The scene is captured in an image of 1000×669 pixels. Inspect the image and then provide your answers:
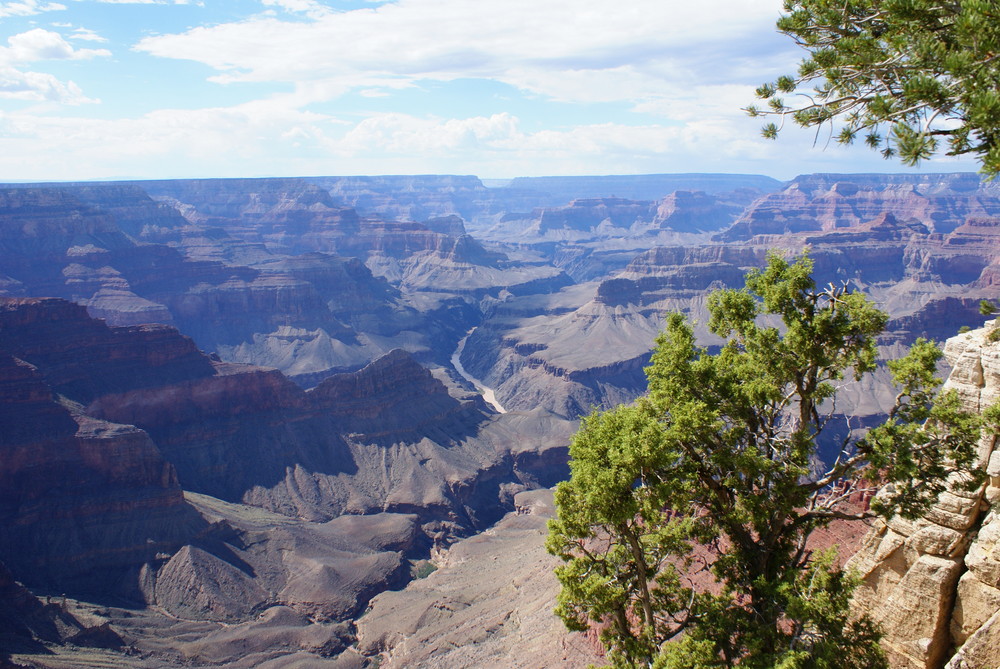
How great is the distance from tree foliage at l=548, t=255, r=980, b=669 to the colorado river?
362ft

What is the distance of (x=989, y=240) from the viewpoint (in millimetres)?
183500

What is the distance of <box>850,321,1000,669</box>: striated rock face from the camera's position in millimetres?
16000

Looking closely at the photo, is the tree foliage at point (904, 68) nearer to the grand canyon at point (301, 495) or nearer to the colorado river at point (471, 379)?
the grand canyon at point (301, 495)

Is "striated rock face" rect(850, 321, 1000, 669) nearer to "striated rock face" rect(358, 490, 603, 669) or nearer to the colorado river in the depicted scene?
"striated rock face" rect(358, 490, 603, 669)

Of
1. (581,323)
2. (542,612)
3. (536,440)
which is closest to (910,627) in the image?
(542,612)

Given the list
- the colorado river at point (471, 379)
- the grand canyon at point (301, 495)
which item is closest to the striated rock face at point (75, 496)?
the grand canyon at point (301, 495)

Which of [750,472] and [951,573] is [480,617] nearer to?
[951,573]

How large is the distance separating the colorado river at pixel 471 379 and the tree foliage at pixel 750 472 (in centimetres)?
11033

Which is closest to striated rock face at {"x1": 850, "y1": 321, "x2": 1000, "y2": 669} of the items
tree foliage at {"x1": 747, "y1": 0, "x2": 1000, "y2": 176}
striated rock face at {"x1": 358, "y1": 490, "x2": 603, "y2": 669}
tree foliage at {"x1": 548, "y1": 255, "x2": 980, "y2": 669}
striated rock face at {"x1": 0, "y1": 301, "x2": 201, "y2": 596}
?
tree foliage at {"x1": 548, "y1": 255, "x2": 980, "y2": 669}

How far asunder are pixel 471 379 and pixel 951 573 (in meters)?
136

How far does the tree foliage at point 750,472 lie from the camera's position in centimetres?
1541

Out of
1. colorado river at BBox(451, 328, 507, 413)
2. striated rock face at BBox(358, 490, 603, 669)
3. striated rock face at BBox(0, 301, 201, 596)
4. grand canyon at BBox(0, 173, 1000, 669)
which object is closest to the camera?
grand canyon at BBox(0, 173, 1000, 669)

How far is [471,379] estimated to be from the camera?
152 metres

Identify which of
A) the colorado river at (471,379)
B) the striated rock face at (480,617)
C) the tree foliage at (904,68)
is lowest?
the colorado river at (471,379)
